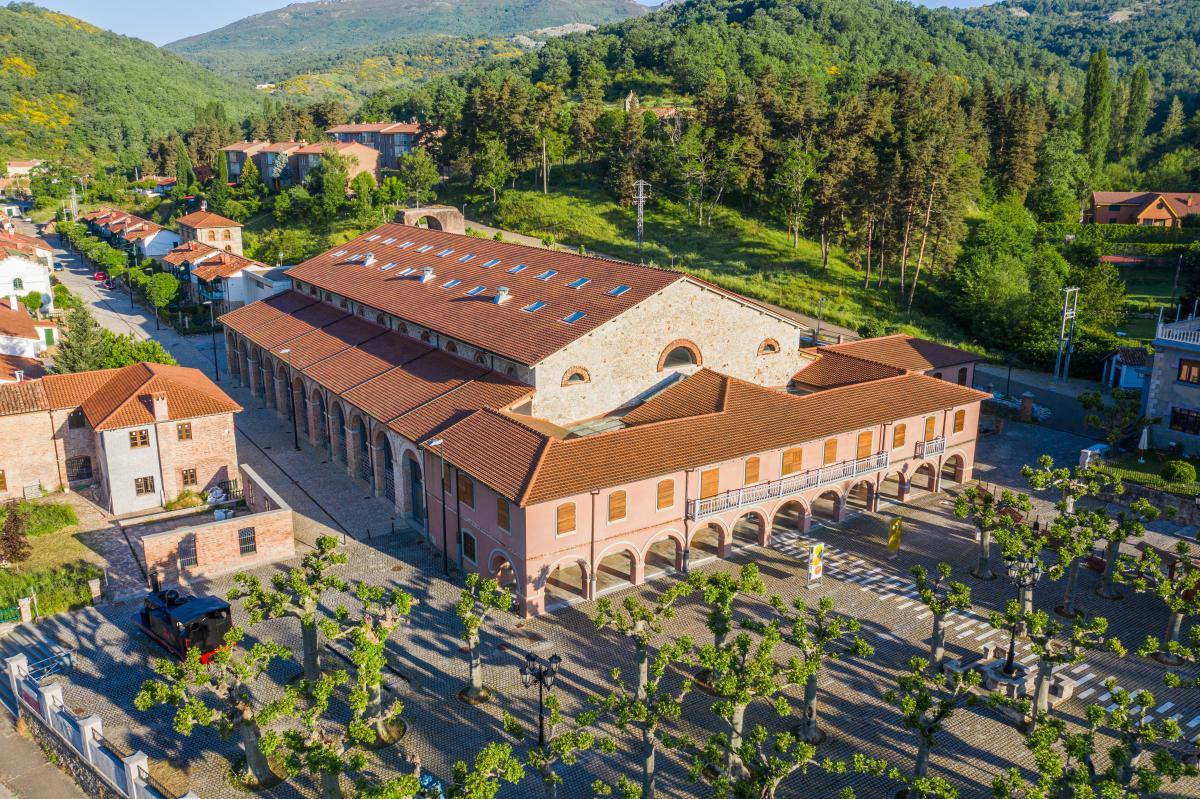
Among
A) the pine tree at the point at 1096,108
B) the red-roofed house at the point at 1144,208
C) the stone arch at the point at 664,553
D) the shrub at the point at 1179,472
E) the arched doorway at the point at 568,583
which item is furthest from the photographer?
the pine tree at the point at 1096,108

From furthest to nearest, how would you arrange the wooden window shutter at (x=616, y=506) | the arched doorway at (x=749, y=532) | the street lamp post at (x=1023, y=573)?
the arched doorway at (x=749, y=532) < the wooden window shutter at (x=616, y=506) < the street lamp post at (x=1023, y=573)

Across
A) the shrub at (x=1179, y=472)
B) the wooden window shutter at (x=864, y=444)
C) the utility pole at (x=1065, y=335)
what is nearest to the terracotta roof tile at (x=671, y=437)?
the wooden window shutter at (x=864, y=444)

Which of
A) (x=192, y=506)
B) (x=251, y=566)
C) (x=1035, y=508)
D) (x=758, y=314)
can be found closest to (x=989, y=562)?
(x=1035, y=508)

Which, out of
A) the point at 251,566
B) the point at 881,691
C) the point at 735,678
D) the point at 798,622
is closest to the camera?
the point at 735,678

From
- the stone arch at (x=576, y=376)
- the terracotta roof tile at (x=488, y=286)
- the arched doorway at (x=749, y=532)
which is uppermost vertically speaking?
the terracotta roof tile at (x=488, y=286)

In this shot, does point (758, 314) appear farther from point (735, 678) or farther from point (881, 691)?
point (735, 678)

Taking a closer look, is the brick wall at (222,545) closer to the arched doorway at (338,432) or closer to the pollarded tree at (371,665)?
the arched doorway at (338,432)
